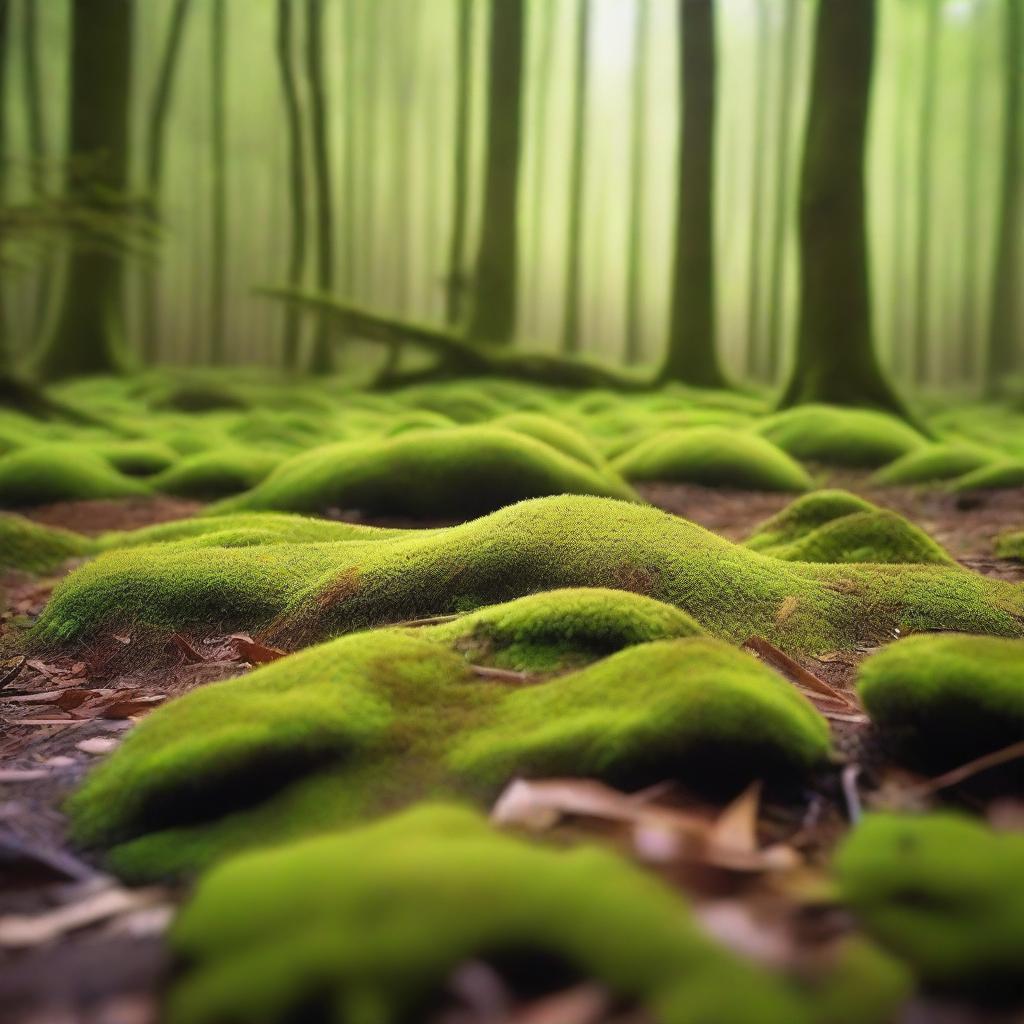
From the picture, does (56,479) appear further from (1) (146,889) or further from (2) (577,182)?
(2) (577,182)

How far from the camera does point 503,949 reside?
101 cm

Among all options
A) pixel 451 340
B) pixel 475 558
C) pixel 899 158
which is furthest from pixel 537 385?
pixel 899 158

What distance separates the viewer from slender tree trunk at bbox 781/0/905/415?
10.1 m

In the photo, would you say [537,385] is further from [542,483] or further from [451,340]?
[542,483]

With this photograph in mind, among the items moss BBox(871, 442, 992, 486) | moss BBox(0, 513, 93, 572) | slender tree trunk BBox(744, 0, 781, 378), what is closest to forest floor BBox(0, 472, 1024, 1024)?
moss BBox(0, 513, 93, 572)

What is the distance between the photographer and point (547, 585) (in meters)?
2.73

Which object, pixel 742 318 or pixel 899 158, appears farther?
pixel 742 318

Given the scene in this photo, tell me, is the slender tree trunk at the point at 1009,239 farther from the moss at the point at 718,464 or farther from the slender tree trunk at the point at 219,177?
the slender tree trunk at the point at 219,177

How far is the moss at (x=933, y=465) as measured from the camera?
746 cm

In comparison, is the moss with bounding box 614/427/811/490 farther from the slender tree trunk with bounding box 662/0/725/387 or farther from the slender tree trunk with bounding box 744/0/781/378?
the slender tree trunk with bounding box 744/0/781/378

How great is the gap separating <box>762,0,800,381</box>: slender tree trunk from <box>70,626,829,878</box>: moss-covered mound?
86.2 ft

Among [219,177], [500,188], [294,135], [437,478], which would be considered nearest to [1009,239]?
[500,188]

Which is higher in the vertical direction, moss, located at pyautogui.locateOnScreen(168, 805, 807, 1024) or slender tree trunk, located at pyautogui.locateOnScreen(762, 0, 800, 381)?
slender tree trunk, located at pyautogui.locateOnScreen(762, 0, 800, 381)

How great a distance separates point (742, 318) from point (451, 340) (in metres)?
25.3
